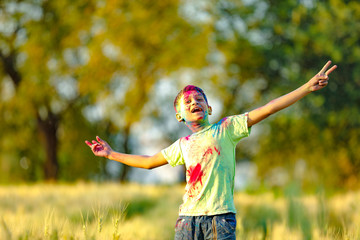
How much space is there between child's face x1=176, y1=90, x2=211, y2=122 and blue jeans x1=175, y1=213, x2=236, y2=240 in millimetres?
705

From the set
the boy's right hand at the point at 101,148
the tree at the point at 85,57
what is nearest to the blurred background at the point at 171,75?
the tree at the point at 85,57

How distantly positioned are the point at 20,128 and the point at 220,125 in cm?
1965

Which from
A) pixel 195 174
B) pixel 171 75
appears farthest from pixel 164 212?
pixel 171 75

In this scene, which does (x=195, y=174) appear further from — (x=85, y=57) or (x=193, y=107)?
(x=85, y=57)

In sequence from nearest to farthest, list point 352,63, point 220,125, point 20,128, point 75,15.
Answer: point 220,125
point 352,63
point 75,15
point 20,128

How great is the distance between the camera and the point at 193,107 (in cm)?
334

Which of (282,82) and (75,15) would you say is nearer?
(282,82)

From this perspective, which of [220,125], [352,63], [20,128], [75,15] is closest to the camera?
[220,125]

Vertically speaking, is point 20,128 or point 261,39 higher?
point 261,39

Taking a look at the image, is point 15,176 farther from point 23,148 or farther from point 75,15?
point 75,15

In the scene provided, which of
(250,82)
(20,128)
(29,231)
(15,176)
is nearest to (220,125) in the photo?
(29,231)

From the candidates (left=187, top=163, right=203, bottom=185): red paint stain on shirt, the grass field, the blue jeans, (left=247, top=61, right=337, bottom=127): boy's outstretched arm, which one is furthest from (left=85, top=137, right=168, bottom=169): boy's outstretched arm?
the grass field

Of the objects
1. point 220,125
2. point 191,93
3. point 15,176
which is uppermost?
point 15,176

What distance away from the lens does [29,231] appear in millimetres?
3395
